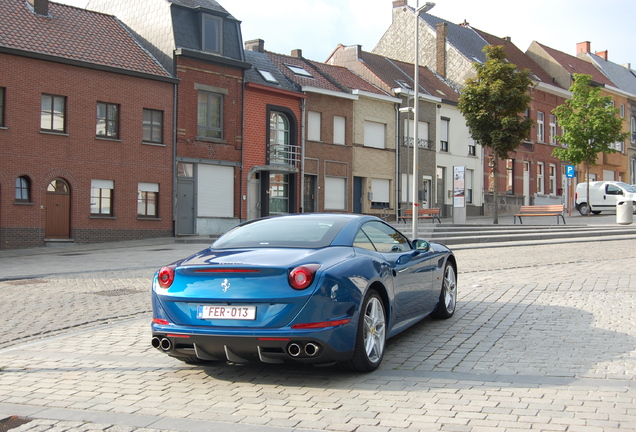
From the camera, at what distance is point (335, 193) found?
35656mm

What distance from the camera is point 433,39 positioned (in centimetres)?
4584

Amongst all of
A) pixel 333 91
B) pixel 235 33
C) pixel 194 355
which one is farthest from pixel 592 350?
pixel 333 91

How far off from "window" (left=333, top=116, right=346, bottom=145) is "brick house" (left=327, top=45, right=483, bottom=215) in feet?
13.0

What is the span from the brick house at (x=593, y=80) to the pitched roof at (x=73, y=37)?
32.6 m

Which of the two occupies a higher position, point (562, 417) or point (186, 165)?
point (186, 165)

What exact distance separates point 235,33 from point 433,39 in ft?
62.0

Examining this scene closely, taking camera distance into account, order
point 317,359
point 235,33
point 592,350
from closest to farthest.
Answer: point 317,359 < point 592,350 < point 235,33

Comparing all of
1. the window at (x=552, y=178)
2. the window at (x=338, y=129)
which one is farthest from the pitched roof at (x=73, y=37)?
the window at (x=552, y=178)

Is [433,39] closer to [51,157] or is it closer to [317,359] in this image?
[51,157]

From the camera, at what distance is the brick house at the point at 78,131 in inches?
945

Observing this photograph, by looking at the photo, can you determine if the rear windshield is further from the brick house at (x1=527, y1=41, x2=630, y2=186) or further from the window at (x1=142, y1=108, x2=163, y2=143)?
the brick house at (x1=527, y1=41, x2=630, y2=186)

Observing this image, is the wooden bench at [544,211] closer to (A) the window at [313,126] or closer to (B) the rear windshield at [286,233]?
(A) the window at [313,126]

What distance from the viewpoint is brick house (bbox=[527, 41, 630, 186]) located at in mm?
51562

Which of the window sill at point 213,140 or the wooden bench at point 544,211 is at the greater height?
the window sill at point 213,140
